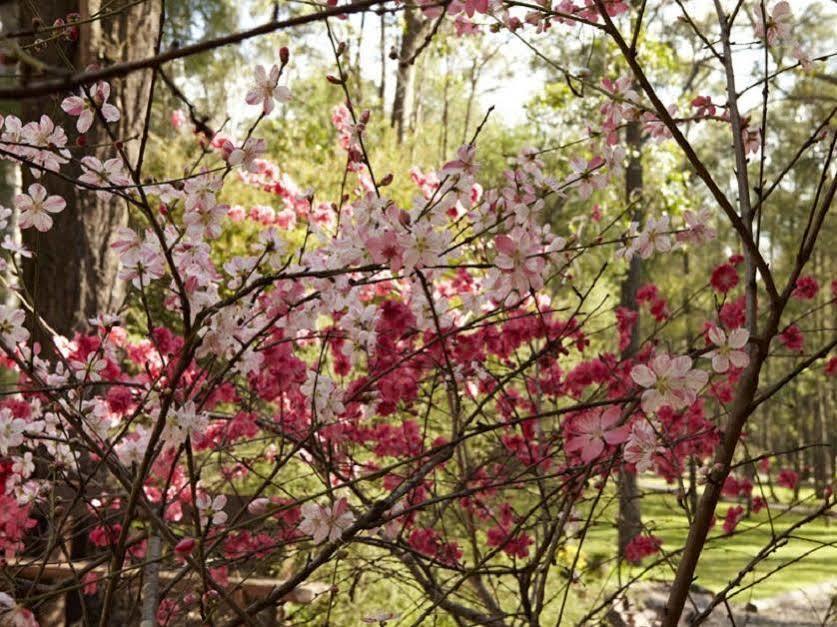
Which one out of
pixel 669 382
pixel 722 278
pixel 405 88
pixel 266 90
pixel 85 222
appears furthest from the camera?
pixel 405 88

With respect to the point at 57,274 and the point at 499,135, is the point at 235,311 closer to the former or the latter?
the point at 57,274

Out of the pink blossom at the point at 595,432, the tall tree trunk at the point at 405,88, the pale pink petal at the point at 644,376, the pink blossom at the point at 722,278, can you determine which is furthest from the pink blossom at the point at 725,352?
the tall tree trunk at the point at 405,88

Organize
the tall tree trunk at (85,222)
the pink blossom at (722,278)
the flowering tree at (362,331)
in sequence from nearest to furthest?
the flowering tree at (362,331), the pink blossom at (722,278), the tall tree trunk at (85,222)

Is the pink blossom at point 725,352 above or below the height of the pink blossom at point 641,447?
above

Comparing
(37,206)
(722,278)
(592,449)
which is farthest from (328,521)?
(722,278)

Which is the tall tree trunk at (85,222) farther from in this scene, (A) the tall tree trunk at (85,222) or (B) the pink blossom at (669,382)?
(B) the pink blossom at (669,382)

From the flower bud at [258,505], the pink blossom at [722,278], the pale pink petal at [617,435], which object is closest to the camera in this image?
the pale pink petal at [617,435]

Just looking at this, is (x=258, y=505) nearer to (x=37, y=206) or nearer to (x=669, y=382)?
(x=37, y=206)

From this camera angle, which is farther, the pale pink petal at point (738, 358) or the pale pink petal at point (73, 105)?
the pale pink petal at point (73, 105)

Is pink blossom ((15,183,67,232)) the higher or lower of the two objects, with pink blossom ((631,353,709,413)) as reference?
higher

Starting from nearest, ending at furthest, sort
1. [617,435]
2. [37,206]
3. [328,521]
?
Result: [617,435] → [328,521] → [37,206]

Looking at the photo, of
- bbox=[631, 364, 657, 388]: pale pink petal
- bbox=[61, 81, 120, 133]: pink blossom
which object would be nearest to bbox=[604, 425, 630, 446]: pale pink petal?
bbox=[631, 364, 657, 388]: pale pink petal

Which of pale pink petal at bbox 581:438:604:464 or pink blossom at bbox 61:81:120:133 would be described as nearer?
pale pink petal at bbox 581:438:604:464

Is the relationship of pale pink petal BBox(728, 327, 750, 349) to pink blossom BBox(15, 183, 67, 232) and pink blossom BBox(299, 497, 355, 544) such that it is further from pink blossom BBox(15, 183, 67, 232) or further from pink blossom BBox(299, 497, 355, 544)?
pink blossom BBox(15, 183, 67, 232)
